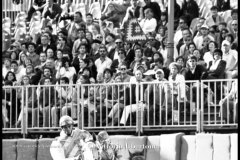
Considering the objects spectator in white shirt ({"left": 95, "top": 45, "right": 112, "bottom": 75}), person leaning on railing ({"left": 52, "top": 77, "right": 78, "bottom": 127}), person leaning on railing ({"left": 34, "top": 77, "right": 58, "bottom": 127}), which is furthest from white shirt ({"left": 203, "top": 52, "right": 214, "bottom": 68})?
person leaning on railing ({"left": 34, "top": 77, "right": 58, "bottom": 127})

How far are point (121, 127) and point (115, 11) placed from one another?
14.8 feet

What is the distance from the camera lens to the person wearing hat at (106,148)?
1908cm

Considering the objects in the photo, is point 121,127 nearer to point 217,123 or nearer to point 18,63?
point 217,123

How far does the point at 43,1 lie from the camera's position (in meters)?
27.2


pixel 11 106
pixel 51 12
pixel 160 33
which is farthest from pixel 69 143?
pixel 51 12

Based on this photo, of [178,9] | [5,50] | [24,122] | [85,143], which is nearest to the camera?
[85,143]

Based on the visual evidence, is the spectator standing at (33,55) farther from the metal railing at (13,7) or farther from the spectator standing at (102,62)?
the metal railing at (13,7)

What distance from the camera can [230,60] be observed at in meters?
21.0

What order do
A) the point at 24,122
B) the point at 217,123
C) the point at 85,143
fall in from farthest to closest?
the point at 24,122 → the point at 217,123 → the point at 85,143

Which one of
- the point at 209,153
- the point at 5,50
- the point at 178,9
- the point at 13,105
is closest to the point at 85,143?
the point at 209,153

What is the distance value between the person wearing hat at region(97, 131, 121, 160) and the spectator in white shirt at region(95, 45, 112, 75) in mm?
3047

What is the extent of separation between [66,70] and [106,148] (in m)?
4.15

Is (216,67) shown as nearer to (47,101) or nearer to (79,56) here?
(47,101)

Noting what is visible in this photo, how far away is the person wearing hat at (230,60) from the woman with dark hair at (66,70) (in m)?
3.14
